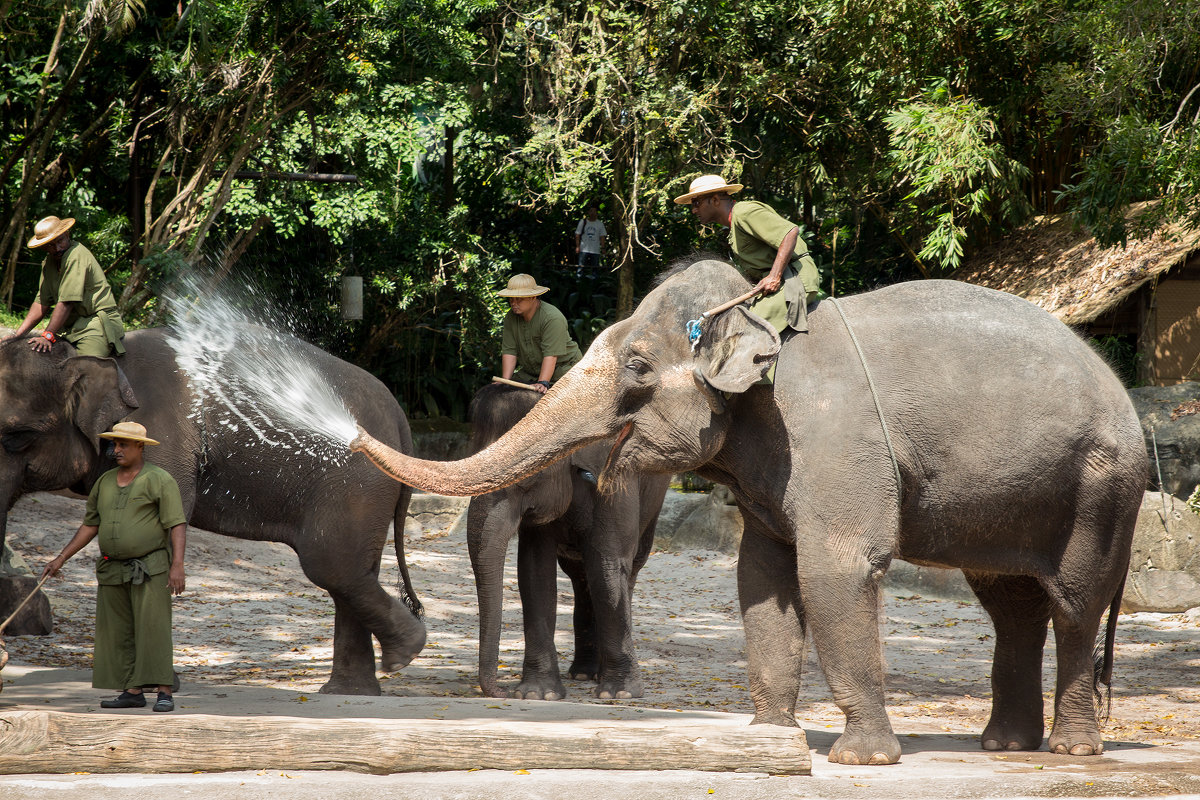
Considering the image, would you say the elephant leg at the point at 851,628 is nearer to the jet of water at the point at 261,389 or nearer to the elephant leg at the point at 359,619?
the elephant leg at the point at 359,619

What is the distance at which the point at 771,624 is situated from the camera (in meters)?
4.81

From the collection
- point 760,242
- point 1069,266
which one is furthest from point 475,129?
point 760,242

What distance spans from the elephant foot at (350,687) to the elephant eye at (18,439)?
1.92m

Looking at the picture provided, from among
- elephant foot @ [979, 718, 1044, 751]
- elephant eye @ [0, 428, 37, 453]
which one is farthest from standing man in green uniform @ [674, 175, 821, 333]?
elephant eye @ [0, 428, 37, 453]

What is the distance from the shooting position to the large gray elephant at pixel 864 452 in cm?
445

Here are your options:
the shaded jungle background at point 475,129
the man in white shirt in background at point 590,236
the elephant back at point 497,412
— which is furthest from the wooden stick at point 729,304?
the man in white shirt in background at point 590,236

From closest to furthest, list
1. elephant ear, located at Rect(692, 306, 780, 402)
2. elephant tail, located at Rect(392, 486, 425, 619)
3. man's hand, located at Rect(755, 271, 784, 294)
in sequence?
elephant ear, located at Rect(692, 306, 780, 402) < man's hand, located at Rect(755, 271, 784, 294) < elephant tail, located at Rect(392, 486, 425, 619)

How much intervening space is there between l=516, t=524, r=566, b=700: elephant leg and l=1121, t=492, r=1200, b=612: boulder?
5881mm

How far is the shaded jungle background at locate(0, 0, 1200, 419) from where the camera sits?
12.4m

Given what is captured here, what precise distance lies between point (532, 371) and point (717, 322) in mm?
3250

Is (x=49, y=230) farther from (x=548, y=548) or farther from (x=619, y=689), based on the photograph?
(x=619, y=689)

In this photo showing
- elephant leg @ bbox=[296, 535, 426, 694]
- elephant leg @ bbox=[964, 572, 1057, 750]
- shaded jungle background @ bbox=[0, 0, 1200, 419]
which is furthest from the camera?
shaded jungle background @ bbox=[0, 0, 1200, 419]

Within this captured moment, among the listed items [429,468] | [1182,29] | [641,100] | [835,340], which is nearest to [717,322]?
[835,340]

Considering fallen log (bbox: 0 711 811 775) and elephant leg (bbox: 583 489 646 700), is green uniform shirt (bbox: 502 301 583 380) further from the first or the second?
fallen log (bbox: 0 711 811 775)
